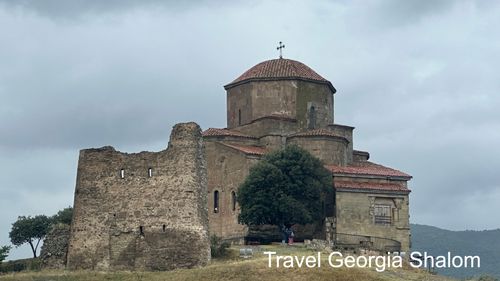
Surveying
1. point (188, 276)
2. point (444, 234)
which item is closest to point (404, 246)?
point (188, 276)

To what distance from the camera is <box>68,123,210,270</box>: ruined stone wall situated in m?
39.4

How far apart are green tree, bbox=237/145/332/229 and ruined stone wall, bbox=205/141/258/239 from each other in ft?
5.82

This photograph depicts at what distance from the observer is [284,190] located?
50.7m

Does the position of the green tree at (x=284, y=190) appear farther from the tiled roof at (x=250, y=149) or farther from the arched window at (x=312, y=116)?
the arched window at (x=312, y=116)

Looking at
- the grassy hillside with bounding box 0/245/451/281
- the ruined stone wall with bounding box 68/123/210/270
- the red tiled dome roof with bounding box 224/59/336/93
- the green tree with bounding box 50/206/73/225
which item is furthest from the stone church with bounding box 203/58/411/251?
the grassy hillside with bounding box 0/245/451/281

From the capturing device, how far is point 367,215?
174 ft

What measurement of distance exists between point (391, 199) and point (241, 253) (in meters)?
13.3

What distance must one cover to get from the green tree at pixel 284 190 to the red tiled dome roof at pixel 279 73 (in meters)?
6.71

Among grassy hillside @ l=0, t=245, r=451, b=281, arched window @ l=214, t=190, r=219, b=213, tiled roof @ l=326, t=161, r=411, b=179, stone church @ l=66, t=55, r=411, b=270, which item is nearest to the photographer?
grassy hillside @ l=0, t=245, r=451, b=281

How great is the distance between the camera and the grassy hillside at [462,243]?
102 meters

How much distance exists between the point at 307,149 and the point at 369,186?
3813 millimetres

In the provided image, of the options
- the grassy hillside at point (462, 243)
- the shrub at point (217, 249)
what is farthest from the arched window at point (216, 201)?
the grassy hillside at point (462, 243)

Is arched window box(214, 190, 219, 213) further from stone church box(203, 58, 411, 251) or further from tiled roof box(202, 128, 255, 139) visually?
tiled roof box(202, 128, 255, 139)

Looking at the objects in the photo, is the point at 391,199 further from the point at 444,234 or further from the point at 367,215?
the point at 444,234
